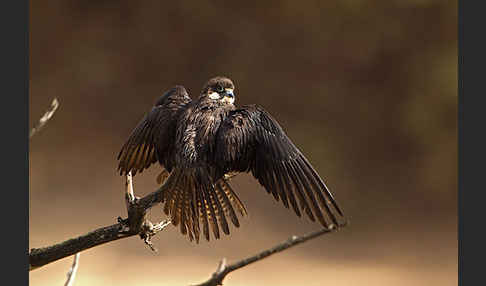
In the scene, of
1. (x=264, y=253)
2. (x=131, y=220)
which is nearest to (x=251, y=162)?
(x=131, y=220)

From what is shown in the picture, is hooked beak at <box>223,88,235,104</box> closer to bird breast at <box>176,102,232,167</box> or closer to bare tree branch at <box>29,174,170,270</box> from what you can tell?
bird breast at <box>176,102,232,167</box>

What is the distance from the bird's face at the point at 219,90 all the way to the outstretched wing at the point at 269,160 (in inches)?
5.4

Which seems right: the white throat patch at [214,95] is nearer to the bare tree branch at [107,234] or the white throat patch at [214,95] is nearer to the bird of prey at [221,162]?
the bird of prey at [221,162]

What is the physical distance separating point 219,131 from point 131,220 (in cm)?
45

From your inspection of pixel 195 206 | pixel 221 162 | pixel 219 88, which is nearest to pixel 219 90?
pixel 219 88

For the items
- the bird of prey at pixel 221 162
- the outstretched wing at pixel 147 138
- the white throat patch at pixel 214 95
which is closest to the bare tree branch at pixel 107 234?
the bird of prey at pixel 221 162

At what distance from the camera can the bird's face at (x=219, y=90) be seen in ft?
7.41

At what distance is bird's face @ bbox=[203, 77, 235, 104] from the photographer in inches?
88.9

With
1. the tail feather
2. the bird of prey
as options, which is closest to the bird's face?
the bird of prey

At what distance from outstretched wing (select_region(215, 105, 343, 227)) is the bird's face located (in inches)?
5.4

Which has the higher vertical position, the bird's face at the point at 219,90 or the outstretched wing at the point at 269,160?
the bird's face at the point at 219,90

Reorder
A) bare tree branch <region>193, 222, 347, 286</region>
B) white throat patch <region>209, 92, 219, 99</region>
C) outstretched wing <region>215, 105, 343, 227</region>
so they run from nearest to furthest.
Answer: bare tree branch <region>193, 222, 347, 286</region> < outstretched wing <region>215, 105, 343, 227</region> < white throat patch <region>209, 92, 219, 99</region>

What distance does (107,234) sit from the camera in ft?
6.73

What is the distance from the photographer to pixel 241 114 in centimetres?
213
